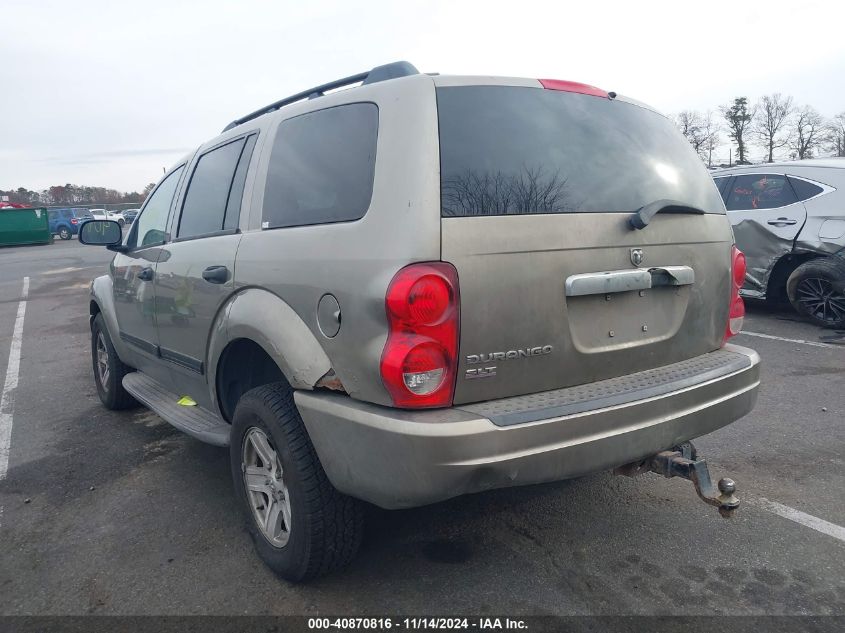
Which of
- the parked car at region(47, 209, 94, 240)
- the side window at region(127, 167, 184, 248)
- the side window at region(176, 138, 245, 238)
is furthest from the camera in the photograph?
the parked car at region(47, 209, 94, 240)

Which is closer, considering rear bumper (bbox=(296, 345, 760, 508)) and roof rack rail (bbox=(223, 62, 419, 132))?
rear bumper (bbox=(296, 345, 760, 508))

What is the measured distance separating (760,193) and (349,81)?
6.16m

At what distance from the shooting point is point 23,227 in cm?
3066

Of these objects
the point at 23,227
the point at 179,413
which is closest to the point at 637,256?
the point at 179,413

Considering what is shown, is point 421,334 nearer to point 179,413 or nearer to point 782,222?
point 179,413

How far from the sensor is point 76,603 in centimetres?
268

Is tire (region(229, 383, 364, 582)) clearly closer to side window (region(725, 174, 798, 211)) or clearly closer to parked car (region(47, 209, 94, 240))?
side window (region(725, 174, 798, 211))

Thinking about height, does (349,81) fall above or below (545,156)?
above

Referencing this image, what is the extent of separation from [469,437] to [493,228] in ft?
2.38

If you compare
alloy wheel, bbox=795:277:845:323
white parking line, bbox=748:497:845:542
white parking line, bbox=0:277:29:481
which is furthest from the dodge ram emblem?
alloy wheel, bbox=795:277:845:323

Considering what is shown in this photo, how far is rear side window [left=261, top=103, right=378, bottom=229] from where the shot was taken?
98.1 inches

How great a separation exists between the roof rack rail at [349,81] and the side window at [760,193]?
235 inches

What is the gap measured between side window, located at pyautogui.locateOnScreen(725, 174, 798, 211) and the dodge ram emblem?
5663 mm

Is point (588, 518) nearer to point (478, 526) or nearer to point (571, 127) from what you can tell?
point (478, 526)
